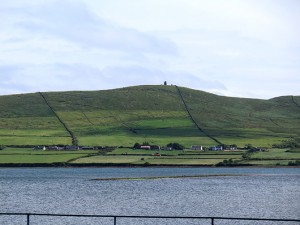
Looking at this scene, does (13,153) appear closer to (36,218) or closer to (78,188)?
(78,188)

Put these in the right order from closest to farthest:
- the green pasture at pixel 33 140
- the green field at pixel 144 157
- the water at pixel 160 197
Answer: the water at pixel 160 197, the green field at pixel 144 157, the green pasture at pixel 33 140

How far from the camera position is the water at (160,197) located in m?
65.8

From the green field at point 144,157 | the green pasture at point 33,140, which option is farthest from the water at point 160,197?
the green pasture at point 33,140

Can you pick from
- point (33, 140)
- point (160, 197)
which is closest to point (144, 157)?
point (33, 140)

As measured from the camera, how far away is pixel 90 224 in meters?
52.7

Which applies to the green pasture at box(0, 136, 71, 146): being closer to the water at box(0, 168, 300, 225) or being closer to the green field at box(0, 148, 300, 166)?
the green field at box(0, 148, 300, 166)

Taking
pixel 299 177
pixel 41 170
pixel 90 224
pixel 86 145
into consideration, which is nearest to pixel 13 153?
pixel 41 170

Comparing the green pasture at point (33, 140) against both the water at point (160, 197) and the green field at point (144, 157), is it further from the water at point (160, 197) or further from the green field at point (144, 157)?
the water at point (160, 197)

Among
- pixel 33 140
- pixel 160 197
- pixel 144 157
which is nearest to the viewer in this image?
pixel 160 197

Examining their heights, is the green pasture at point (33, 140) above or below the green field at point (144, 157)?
above

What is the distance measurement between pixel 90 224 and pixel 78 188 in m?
50.6

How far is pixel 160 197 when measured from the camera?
8462 cm

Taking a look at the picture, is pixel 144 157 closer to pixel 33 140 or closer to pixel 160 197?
pixel 33 140

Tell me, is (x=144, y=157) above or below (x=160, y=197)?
above
